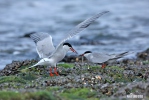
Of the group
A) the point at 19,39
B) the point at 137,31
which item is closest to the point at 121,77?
the point at 19,39

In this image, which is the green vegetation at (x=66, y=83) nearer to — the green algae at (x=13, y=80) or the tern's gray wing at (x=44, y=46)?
the green algae at (x=13, y=80)

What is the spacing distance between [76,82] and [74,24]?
671 inches

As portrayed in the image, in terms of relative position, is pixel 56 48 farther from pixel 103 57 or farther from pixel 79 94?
pixel 79 94

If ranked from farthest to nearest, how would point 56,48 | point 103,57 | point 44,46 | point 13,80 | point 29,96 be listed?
point 103,57 → point 44,46 → point 56,48 → point 13,80 → point 29,96

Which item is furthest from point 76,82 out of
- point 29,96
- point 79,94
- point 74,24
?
point 74,24

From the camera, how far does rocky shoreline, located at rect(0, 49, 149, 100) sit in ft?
24.7

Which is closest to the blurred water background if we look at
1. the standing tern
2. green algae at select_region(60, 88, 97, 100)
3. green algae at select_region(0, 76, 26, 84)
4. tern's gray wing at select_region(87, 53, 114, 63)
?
the standing tern

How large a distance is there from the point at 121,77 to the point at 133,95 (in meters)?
2.09

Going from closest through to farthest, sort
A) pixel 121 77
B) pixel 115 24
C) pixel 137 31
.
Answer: pixel 121 77
pixel 137 31
pixel 115 24

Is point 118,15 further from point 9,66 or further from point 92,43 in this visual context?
point 9,66

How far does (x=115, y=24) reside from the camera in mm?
24844

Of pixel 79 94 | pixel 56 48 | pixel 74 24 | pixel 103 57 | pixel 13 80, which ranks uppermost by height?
pixel 74 24

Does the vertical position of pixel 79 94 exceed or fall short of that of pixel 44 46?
it falls short

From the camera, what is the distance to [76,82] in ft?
28.5
